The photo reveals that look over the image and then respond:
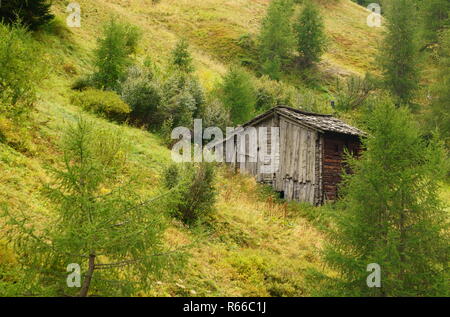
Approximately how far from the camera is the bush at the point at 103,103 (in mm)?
19266

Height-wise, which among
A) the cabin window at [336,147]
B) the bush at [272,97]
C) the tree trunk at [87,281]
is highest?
the bush at [272,97]

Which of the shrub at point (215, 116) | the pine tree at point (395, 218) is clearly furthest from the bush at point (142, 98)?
the pine tree at point (395, 218)

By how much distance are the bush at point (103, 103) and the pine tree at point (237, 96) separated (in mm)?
8488

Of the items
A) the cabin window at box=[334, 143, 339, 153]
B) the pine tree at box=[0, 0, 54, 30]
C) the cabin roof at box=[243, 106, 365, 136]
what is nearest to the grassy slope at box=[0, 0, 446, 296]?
the pine tree at box=[0, 0, 54, 30]

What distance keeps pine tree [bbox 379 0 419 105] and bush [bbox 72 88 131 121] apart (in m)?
27.7

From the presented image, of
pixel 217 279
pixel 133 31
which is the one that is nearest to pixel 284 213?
pixel 217 279

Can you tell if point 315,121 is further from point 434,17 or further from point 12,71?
point 434,17

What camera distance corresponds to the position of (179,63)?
3000cm

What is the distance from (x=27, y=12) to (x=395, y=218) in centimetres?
2196

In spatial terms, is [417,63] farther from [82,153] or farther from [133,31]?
[82,153]

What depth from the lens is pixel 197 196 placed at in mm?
12023

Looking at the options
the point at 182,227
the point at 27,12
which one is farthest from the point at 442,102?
the point at 27,12

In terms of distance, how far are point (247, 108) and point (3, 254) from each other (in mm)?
22663

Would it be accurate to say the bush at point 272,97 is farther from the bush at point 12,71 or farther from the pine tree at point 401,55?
the bush at point 12,71
